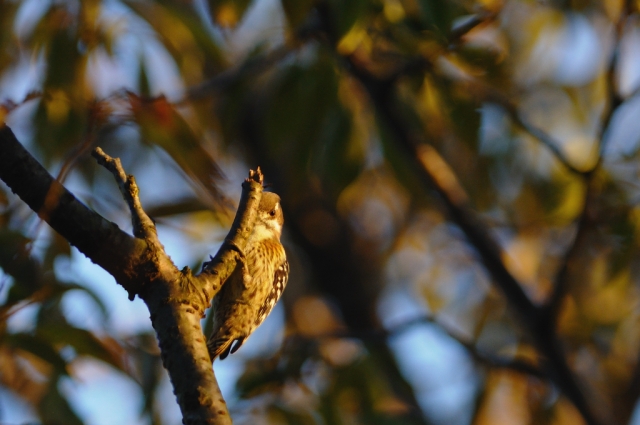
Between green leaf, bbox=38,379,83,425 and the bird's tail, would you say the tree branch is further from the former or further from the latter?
green leaf, bbox=38,379,83,425

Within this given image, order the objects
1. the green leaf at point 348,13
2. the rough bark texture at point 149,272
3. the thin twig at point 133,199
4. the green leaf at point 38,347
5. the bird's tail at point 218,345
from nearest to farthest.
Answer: the rough bark texture at point 149,272, the thin twig at point 133,199, the green leaf at point 348,13, the green leaf at point 38,347, the bird's tail at point 218,345

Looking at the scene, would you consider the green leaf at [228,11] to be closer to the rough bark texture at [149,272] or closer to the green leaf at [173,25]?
the green leaf at [173,25]

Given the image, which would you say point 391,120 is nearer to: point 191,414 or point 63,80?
point 63,80

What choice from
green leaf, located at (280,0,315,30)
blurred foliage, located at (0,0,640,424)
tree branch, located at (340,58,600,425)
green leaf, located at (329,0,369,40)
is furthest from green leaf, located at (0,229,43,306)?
tree branch, located at (340,58,600,425)

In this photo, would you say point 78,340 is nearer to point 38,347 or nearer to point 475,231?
point 38,347

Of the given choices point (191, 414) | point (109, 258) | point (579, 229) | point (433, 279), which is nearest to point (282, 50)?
point (579, 229)

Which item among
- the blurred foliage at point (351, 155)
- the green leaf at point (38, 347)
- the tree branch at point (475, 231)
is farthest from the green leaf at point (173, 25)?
the tree branch at point (475, 231)
